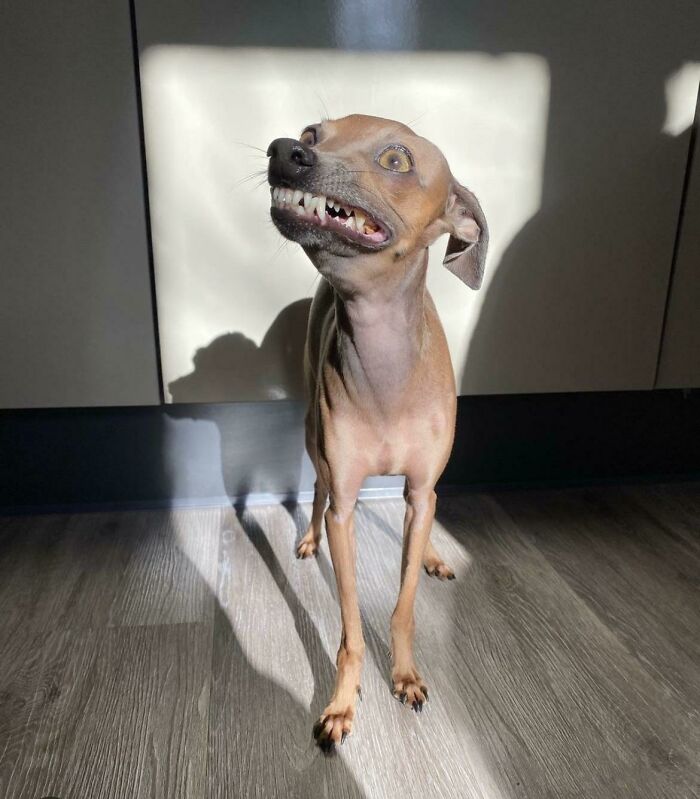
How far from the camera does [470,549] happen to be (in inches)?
69.1

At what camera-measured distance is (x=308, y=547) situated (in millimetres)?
1726

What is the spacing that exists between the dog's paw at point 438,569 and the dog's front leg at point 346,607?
0.46 metres

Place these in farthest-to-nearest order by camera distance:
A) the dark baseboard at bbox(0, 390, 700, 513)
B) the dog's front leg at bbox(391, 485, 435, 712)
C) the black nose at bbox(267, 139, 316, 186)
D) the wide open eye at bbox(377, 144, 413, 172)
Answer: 1. the dark baseboard at bbox(0, 390, 700, 513)
2. the dog's front leg at bbox(391, 485, 435, 712)
3. the wide open eye at bbox(377, 144, 413, 172)
4. the black nose at bbox(267, 139, 316, 186)

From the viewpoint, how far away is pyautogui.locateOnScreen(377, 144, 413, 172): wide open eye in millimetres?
981

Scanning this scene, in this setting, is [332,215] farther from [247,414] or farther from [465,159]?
[247,414]

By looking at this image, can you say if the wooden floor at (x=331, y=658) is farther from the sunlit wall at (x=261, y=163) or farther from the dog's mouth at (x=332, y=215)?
the dog's mouth at (x=332, y=215)

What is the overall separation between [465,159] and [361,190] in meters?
0.83

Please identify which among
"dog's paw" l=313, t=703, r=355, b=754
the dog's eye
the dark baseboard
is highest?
the dog's eye

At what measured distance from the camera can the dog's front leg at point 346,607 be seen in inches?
45.9

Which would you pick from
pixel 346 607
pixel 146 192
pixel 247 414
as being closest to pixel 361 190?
pixel 346 607

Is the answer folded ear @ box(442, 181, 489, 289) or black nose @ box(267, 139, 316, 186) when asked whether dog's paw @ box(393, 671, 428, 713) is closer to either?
folded ear @ box(442, 181, 489, 289)

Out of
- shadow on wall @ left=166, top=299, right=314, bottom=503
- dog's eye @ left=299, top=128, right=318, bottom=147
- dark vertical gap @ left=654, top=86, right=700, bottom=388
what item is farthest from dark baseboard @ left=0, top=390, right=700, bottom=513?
dog's eye @ left=299, top=128, right=318, bottom=147

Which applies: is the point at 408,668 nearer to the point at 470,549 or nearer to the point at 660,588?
the point at 470,549

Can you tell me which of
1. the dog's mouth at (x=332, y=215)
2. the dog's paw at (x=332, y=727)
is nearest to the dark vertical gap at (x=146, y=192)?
the dog's mouth at (x=332, y=215)
